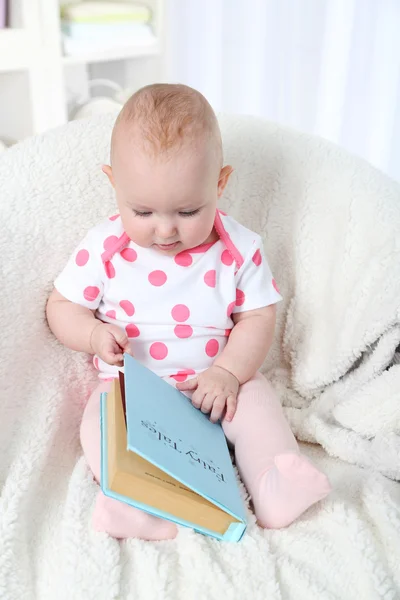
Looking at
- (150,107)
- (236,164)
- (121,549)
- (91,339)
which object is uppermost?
(150,107)

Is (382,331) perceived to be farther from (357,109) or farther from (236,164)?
(357,109)

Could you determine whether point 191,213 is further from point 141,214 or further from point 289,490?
point 289,490

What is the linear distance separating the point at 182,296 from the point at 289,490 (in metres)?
0.31

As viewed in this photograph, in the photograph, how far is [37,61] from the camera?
5.36 feet

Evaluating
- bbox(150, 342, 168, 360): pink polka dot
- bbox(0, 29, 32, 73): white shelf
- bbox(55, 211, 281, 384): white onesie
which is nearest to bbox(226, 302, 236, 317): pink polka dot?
bbox(55, 211, 281, 384): white onesie

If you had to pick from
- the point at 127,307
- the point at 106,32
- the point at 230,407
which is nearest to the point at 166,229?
the point at 127,307

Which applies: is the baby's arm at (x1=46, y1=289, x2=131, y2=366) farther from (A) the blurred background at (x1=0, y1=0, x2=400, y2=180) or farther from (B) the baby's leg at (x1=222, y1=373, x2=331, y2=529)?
(A) the blurred background at (x1=0, y1=0, x2=400, y2=180)

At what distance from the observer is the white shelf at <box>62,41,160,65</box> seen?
1703mm

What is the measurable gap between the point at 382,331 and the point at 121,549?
1.46 ft

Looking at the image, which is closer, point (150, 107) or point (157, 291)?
point (150, 107)

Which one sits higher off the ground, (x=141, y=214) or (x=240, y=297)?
(x=141, y=214)

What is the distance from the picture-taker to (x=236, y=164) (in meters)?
1.03

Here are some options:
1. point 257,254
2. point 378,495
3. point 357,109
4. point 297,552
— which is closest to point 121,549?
point 297,552

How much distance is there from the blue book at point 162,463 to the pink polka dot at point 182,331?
0.13 meters
